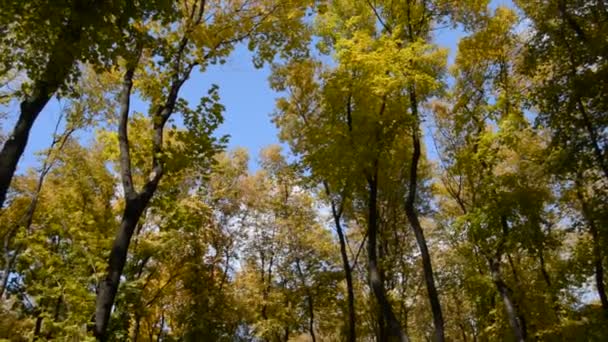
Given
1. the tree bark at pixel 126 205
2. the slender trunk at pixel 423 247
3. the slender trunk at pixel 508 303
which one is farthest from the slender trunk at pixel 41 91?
the slender trunk at pixel 508 303

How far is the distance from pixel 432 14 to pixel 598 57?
4188 mm

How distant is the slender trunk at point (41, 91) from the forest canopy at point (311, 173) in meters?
0.02

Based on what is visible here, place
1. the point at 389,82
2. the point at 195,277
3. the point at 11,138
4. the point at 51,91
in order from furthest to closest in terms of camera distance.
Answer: the point at 195,277
the point at 389,82
the point at 51,91
the point at 11,138

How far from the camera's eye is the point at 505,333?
1714 centimetres

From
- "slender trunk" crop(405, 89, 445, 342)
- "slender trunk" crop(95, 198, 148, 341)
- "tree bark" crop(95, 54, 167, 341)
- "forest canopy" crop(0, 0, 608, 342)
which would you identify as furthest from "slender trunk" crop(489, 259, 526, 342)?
"slender trunk" crop(95, 198, 148, 341)

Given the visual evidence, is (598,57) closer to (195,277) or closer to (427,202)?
(427,202)

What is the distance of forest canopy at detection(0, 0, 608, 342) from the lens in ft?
23.0

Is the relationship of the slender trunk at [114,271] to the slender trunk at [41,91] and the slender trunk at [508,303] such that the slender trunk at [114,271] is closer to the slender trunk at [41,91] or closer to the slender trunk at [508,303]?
the slender trunk at [41,91]

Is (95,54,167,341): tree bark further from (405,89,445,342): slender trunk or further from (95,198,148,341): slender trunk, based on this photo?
(405,89,445,342): slender trunk

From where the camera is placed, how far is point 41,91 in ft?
16.8

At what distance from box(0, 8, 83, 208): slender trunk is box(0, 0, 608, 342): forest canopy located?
0.02 m

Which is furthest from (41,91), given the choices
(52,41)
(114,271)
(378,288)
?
(378,288)

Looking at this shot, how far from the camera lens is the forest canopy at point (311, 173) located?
23.0 ft

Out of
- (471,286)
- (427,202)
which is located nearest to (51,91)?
(471,286)
